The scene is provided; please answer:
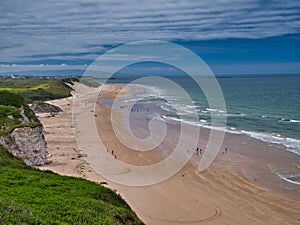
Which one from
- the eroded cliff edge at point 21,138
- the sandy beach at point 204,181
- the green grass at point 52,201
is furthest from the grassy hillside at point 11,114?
the green grass at point 52,201

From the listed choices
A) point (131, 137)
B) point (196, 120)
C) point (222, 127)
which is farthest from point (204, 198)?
point (196, 120)

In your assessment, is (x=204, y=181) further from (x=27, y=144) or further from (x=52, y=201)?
(x=52, y=201)

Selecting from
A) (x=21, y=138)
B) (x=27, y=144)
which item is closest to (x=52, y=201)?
(x=21, y=138)

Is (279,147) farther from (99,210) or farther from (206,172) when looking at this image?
(99,210)

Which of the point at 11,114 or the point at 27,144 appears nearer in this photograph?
the point at 27,144

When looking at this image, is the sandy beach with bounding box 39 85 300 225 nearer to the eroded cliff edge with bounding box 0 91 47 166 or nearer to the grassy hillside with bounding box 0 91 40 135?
the eroded cliff edge with bounding box 0 91 47 166

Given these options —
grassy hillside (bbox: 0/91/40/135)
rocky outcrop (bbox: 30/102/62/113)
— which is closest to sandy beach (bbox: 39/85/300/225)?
grassy hillside (bbox: 0/91/40/135)
